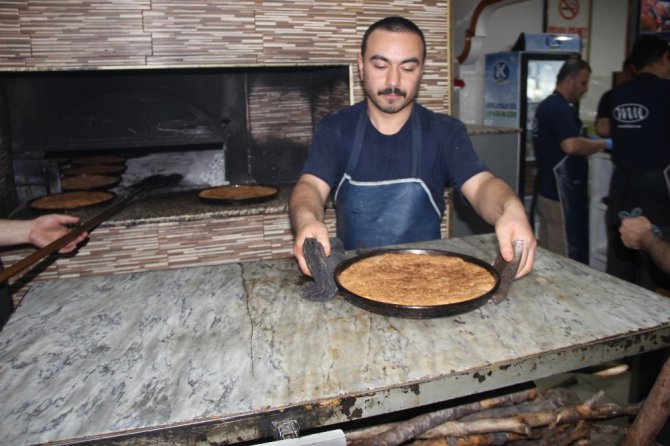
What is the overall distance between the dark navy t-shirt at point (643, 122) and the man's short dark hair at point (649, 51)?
100 mm

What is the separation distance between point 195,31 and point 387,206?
1.59 m

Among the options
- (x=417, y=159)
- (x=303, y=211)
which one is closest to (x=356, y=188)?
(x=417, y=159)

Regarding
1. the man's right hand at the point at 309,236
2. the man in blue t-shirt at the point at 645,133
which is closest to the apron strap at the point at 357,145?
the man's right hand at the point at 309,236

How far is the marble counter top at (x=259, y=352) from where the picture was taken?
102cm

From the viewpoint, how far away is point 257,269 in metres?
1.80

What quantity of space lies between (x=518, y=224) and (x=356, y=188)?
960 millimetres

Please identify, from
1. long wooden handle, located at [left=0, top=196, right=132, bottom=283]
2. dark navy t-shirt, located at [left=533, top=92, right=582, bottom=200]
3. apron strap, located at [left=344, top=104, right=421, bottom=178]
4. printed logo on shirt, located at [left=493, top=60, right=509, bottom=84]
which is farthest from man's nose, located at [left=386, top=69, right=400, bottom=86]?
printed logo on shirt, located at [left=493, top=60, right=509, bottom=84]

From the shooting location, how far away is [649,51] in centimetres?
383

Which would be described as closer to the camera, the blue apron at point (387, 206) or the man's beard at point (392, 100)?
the man's beard at point (392, 100)

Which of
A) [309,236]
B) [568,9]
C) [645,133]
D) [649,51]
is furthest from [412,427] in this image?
[568,9]

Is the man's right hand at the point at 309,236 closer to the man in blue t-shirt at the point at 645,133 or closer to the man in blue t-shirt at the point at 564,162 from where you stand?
the man in blue t-shirt at the point at 645,133

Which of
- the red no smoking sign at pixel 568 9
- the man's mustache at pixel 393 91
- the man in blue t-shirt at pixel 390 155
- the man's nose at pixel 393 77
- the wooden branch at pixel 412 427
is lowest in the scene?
the wooden branch at pixel 412 427

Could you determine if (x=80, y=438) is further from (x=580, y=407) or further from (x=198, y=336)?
(x=580, y=407)

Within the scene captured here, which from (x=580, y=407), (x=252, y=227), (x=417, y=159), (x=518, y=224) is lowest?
(x=580, y=407)
